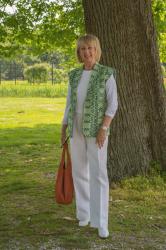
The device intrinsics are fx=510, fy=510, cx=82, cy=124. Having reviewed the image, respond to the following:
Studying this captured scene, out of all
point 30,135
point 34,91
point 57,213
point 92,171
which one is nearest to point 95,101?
point 92,171

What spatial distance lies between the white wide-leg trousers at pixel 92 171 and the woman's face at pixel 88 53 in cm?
59

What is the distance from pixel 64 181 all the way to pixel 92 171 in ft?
1.66

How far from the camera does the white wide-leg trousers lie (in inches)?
210

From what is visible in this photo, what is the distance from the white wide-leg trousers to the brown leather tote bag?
97 millimetres

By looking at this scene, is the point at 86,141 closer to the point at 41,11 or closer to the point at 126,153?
the point at 126,153

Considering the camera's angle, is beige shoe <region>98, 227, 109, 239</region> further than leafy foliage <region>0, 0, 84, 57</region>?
No

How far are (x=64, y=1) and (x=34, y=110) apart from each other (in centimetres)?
1178

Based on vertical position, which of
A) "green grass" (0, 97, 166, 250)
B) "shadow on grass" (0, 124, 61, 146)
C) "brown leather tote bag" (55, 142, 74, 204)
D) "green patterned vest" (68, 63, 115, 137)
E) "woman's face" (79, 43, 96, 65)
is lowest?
"shadow on grass" (0, 124, 61, 146)

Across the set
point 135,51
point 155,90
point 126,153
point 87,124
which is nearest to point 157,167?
point 126,153

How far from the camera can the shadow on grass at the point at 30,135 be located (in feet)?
47.7

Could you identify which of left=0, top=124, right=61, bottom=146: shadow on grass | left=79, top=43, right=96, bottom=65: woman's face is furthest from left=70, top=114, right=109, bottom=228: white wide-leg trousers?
left=0, top=124, right=61, bottom=146: shadow on grass

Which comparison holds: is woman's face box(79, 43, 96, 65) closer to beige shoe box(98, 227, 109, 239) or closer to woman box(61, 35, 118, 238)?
woman box(61, 35, 118, 238)

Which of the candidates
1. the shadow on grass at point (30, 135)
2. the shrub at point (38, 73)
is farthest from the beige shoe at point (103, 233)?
the shrub at point (38, 73)

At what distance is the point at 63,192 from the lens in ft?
19.0
